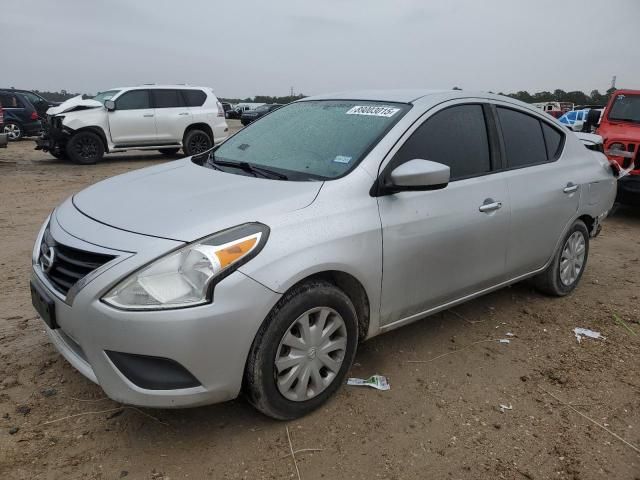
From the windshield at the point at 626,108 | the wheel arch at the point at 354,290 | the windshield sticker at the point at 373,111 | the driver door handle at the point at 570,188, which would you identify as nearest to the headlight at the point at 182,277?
the wheel arch at the point at 354,290

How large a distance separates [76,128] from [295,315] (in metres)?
11.1

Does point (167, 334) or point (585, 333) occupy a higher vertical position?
point (167, 334)

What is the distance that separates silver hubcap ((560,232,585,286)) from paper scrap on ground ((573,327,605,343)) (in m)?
0.59

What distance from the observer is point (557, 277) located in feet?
14.3

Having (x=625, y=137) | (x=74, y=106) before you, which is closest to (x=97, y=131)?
(x=74, y=106)

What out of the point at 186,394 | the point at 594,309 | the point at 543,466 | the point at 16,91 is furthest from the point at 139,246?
the point at 16,91

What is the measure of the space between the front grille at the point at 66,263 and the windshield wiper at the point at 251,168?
3.40ft

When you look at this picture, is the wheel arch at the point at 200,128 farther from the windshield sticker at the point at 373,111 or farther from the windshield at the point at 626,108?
the windshield sticker at the point at 373,111

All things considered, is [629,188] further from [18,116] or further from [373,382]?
[18,116]

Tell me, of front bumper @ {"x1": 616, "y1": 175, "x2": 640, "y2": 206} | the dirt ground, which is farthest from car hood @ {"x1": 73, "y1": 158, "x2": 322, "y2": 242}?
front bumper @ {"x1": 616, "y1": 175, "x2": 640, "y2": 206}

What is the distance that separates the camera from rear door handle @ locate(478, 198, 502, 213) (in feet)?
11.0

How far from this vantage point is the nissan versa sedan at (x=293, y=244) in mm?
2234

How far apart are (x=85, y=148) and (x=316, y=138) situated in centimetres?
1045

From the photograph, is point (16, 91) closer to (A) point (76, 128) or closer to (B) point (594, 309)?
(A) point (76, 128)
